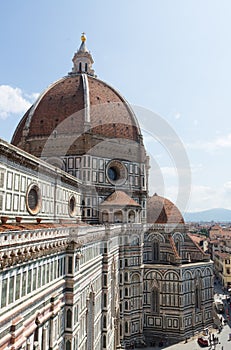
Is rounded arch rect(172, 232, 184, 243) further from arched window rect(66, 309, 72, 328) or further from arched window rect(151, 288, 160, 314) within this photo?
arched window rect(66, 309, 72, 328)

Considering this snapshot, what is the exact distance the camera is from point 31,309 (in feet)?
38.7

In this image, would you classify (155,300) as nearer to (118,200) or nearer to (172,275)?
(172,275)

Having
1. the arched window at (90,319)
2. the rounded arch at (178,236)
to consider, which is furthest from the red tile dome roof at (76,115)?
the arched window at (90,319)

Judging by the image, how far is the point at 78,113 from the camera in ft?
121

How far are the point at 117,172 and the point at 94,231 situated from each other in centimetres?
1734

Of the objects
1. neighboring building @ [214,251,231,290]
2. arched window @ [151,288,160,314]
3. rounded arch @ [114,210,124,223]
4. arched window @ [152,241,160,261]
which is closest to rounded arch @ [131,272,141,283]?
arched window @ [151,288,160,314]

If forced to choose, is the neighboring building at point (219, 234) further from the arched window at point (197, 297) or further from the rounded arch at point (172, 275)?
the rounded arch at point (172, 275)

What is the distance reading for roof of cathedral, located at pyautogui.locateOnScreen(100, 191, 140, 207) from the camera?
1320 inches

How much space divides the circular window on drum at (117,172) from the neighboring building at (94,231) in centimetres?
12

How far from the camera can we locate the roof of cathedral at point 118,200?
33.5 m

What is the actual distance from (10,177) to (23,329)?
8344 mm

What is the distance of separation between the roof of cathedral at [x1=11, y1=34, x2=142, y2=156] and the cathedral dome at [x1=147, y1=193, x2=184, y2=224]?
7.99 meters

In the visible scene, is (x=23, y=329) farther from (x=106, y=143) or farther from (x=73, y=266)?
(x=106, y=143)

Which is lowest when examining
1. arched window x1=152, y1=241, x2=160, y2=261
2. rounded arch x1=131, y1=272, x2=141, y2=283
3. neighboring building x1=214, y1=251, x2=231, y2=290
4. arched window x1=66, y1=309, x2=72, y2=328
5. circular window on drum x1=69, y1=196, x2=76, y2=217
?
neighboring building x1=214, y1=251, x2=231, y2=290
